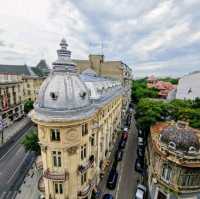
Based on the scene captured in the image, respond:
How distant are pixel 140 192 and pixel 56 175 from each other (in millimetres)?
18123

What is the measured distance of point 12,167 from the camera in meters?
36.8

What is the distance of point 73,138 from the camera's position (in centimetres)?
2006

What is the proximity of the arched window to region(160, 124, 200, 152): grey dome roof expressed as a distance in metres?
3.76

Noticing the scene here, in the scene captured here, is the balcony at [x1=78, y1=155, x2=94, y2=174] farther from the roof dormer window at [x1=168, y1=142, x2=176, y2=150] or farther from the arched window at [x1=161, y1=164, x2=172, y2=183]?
the roof dormer window at [x1=168, y1=142, x2=176, y2=150]

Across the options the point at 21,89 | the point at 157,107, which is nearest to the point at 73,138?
the point at 157,107

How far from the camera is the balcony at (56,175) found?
2006 centimetres

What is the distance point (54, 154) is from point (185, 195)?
2229 centimetres

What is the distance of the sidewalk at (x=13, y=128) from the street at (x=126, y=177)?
122 feet

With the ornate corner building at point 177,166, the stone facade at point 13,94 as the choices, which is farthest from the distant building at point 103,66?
the ornate corner building at point 177,166

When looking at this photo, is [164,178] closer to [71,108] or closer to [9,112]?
[71,108]

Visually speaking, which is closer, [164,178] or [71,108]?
[71,108]

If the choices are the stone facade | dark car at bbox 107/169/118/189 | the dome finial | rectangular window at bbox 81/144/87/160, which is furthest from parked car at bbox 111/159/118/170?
the stone facade

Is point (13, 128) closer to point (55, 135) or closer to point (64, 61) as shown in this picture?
point (55, 135)

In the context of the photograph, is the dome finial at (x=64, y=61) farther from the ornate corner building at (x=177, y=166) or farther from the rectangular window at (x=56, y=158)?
the ornate corner building at (x=177, y=166)
